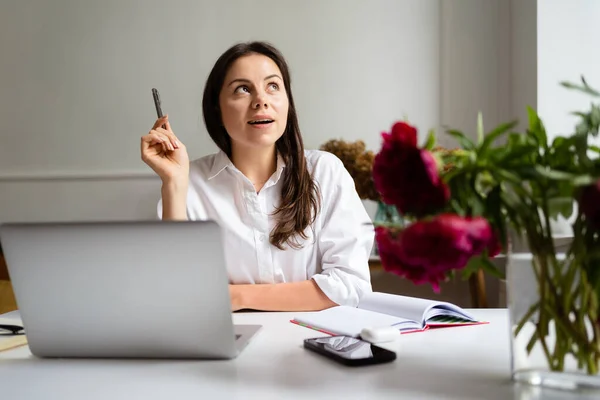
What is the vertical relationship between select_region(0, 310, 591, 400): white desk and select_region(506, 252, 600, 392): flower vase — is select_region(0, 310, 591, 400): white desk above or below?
below

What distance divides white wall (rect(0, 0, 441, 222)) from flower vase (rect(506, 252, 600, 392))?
2280 mm

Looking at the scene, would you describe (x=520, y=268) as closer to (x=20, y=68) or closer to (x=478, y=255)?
(x=478, y=255)

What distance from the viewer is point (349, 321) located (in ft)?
3.68

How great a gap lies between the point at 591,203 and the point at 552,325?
A: 0.16 meters

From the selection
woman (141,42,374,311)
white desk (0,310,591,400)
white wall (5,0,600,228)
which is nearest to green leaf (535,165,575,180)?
white desk (0,310,591,400)

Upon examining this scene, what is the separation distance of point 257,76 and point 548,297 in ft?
4.21

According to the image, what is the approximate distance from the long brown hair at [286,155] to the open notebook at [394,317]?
549 mm

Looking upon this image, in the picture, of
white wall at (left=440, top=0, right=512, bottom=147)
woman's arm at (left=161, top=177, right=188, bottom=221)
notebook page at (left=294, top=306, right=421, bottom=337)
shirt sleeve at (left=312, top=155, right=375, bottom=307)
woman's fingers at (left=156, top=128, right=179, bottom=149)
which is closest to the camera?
notebook page at (left=294, top=306, right=421, bottom=337)

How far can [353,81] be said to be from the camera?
9.96 ft

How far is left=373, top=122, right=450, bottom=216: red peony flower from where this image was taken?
673 millimetres

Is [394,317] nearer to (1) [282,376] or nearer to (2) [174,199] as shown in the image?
(1) [282,376]

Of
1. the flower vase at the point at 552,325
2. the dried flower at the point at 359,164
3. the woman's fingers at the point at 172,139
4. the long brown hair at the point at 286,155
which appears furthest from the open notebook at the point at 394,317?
the dried flower at the point at 359,164

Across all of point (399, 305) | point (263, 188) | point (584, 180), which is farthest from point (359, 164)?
point (584, 180)

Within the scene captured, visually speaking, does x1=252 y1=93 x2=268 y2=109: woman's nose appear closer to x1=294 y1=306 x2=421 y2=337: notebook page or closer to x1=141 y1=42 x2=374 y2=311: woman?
x1=141 y1=42 x2=374 y2=311: woman
